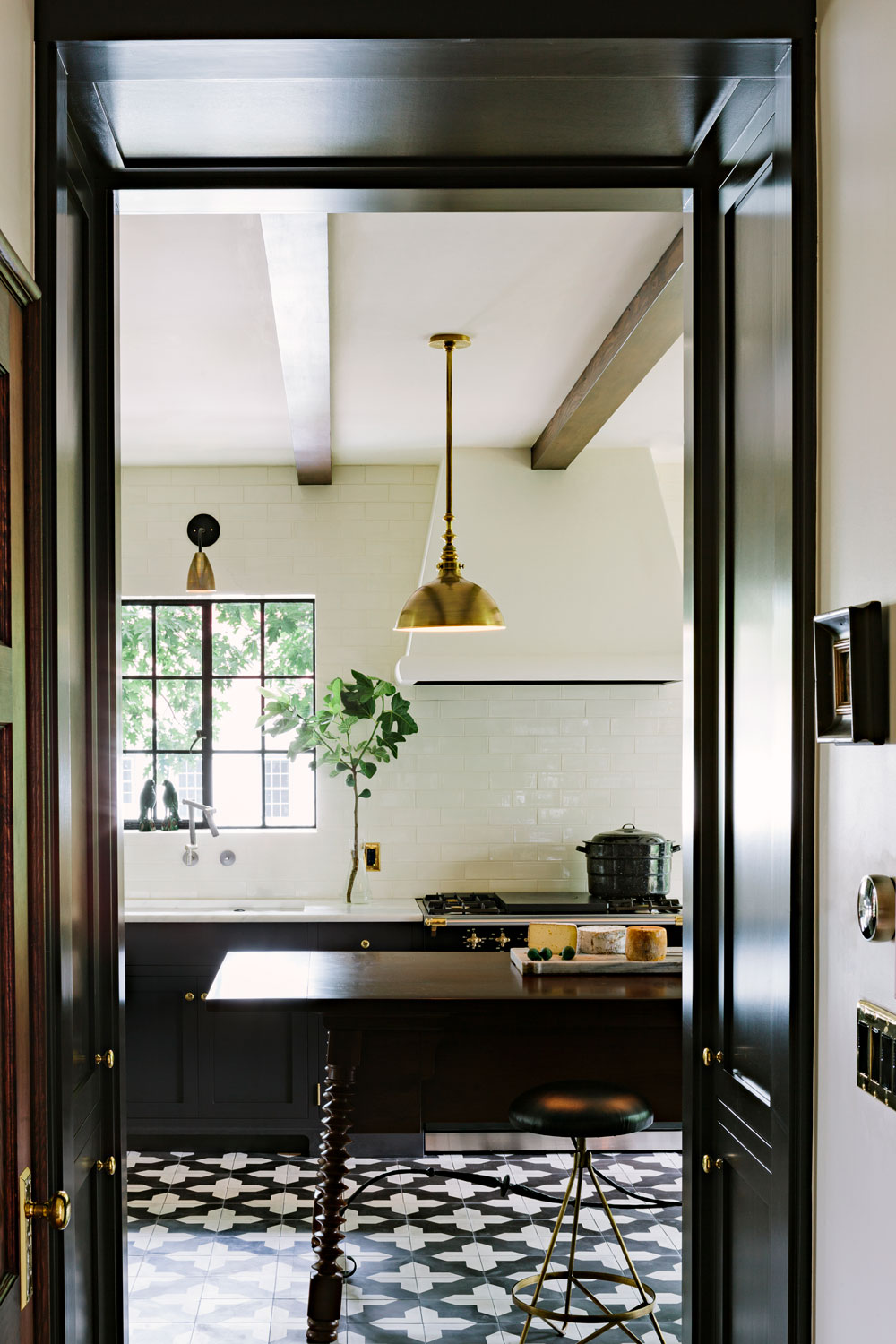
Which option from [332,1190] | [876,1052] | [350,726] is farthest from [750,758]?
[350,726]

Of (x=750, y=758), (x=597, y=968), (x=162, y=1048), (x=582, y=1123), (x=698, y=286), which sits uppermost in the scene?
(x=698, y=286)

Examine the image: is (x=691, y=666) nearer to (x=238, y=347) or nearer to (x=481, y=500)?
(x=238, y=347)

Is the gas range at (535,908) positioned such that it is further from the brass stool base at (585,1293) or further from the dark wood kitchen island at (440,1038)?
the brass stool base at (585,1293)

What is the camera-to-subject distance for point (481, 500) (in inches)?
220

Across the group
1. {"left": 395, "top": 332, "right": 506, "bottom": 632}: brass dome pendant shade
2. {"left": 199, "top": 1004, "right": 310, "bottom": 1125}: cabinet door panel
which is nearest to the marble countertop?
{"left": 199, "top": 1004, "right": 310, "bottom": 1125}: cabinet door panel

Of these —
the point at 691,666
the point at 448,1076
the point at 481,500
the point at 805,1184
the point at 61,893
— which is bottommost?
the point at 448,1076

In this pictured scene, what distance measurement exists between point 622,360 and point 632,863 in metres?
2.48

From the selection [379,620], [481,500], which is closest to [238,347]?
[481,500]

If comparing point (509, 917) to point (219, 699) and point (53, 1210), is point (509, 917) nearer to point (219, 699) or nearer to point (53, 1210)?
point (219, 699)

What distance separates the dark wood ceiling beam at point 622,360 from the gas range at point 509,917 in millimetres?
2042

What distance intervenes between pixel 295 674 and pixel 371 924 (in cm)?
147

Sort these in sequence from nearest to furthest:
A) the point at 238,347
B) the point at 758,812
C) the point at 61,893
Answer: the point at 61,893 → the point at 758,812 → the point at 238,347

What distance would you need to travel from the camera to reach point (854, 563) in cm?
161

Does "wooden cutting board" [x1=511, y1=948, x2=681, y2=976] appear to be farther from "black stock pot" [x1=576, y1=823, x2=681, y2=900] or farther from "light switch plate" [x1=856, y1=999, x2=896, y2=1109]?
"light switch plate" [x1=856, y1=999, x2=896, y2=1109]
